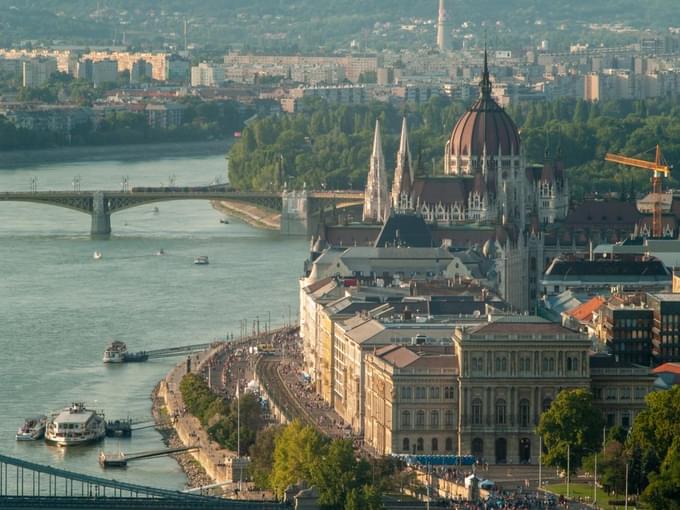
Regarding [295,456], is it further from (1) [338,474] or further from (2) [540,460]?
(2) [540,460]

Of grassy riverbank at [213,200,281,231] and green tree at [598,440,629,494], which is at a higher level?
green tree at [598,440,629,494]

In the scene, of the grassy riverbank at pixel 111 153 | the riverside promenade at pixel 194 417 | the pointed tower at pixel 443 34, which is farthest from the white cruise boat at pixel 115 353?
the pointed tower at pixel 443 34

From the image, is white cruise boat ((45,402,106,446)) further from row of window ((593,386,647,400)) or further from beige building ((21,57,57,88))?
beige building ((21,57,57,88))

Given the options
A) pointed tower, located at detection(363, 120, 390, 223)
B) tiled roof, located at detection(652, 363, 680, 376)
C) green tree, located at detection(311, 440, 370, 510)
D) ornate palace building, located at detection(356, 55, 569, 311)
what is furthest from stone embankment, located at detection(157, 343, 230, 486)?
pointed tower, located at detection(363, 120, 390, 223)

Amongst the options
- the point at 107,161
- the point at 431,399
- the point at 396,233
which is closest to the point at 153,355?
the point at 396,233

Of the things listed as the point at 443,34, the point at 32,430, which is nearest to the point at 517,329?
the point at 32,430

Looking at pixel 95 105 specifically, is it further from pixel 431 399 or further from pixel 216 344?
pixel 431 399
